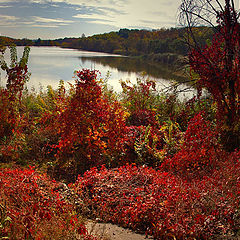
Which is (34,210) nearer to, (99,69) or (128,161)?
(128,161)

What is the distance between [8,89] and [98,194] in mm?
4117

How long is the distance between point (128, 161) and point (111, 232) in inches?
101

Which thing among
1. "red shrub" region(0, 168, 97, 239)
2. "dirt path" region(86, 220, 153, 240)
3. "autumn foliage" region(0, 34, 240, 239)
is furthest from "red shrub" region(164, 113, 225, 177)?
"red shrub" region(0, 168, 97, 239)

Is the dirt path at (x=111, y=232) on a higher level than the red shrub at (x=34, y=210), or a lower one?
lower

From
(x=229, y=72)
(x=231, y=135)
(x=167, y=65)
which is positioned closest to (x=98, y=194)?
(x=231, y=135)

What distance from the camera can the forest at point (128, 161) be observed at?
3250 millimetres

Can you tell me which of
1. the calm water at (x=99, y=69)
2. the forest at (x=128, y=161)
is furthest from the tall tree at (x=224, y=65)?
the calm water at (x=99, y=69)

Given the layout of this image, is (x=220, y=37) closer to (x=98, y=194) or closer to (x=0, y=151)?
(x=98, y=194)

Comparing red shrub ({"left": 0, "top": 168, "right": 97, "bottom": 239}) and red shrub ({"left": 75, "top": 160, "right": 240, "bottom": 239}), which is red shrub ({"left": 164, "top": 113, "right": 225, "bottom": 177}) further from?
red shrub ({"left": 0, "top": 168, "right": 97, "bottom": 239})

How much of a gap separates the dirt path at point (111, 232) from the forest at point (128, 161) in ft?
0.44

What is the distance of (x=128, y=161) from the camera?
19.0ft

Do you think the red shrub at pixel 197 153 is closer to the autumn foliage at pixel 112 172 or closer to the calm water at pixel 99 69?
the autumn foliage at pixel 112 172

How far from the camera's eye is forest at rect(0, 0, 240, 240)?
3.25 meters

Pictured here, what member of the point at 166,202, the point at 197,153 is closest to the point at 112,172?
the point at 166,202
